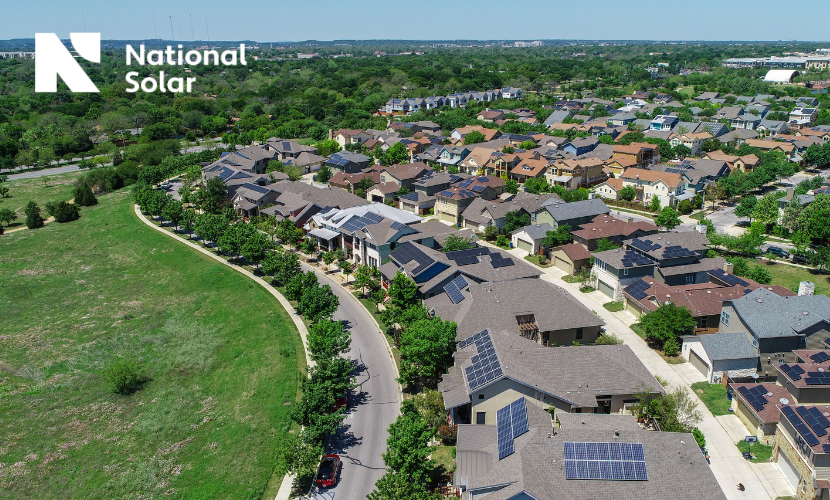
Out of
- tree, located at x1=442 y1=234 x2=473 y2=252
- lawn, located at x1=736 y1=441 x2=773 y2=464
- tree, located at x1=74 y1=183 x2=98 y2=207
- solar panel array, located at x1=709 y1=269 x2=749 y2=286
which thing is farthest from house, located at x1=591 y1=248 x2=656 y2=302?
tree, located at x1=74 y1=183 x2=98 y2=207

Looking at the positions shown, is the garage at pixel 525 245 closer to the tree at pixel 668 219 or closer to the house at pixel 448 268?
the house at pixel 448 268

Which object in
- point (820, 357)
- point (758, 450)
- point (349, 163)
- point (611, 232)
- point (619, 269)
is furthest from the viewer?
point (349, 163)

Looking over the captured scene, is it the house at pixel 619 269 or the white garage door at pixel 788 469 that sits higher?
the house at pixel 619 269

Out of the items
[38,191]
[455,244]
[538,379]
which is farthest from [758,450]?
[38,191]

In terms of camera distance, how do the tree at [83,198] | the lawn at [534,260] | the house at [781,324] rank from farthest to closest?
the tree at [83,198] < the lawn at [534,260] < the house at [781,324]

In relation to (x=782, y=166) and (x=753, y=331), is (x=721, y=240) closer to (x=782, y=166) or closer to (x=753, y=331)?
(x=753, y=331)

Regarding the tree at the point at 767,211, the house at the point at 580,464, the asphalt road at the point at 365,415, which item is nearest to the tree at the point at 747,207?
the tree at the point at 767,211

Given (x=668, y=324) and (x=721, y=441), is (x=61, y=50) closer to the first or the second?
(x=668, y=324)
